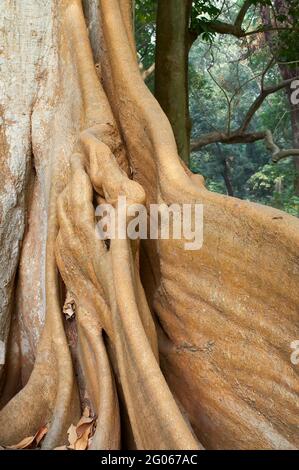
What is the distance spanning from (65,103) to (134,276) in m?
1.13

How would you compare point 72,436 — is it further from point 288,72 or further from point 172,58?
point 288,72

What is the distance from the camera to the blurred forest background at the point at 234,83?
4.65 metres

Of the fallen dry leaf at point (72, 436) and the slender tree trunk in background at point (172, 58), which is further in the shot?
the slender tree trunk in background at point (172, 58)

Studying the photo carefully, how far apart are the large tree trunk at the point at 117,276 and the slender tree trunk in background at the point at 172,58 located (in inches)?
58.6

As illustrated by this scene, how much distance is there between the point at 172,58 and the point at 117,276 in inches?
113

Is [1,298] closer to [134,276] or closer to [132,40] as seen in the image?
[134,276]

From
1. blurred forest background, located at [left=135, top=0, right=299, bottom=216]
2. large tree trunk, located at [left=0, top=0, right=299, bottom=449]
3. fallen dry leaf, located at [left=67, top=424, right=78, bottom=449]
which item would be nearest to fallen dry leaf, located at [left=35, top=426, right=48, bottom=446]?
large tree trunk, located at [left=0, top=0, right=299, bottom=449]

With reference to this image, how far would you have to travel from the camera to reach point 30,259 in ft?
9.89

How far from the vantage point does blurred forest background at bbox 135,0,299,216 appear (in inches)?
183

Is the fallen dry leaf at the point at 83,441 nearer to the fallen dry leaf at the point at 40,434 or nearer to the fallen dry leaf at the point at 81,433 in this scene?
the fallen dry leaf at the point at 81,433

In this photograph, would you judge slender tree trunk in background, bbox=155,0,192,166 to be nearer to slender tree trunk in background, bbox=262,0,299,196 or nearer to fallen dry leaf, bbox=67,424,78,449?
fallen dry leaf, bbox=67,424,78,449

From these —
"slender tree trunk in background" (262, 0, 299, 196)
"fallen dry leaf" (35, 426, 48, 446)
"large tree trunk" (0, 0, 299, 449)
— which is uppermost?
"slender tree trunk in background" (262, 0, 299, 196)

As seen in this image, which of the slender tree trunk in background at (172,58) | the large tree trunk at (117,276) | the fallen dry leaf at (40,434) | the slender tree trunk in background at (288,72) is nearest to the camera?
the large tree trunk at (117,276)

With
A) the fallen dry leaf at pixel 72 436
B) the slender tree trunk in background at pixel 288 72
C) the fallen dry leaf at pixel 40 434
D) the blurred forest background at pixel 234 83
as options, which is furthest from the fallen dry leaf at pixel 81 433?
the slender tree trunk in background at pixel 288 72
